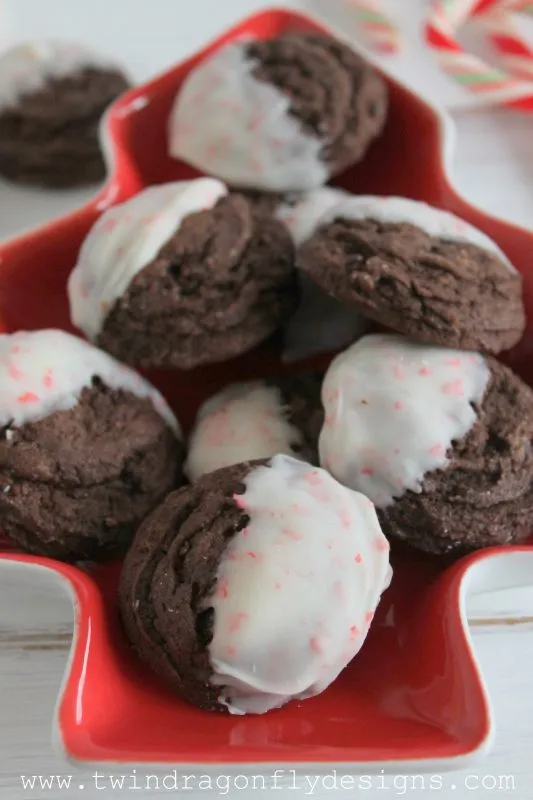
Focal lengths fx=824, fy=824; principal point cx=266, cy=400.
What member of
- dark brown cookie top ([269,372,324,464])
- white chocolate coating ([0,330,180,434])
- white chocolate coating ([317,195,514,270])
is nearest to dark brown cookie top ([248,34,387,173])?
white chocolate coating ([317,195,514,270])

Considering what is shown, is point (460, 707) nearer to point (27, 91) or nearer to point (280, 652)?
point (280, 652)

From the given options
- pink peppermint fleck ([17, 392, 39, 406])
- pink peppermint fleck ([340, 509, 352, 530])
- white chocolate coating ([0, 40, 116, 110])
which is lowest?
pink peppermint fleck ([340, 509, 352, 530])

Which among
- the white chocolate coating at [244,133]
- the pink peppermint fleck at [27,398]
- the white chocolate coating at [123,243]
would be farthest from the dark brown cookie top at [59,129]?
the pink peppermint fleck at [27,398]

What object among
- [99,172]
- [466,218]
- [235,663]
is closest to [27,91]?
[99,172]

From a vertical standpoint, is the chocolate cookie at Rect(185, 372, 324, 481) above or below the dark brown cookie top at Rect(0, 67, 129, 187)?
below

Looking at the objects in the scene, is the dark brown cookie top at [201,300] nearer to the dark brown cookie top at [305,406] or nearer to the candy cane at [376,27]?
the dark brown cookie top at [305,406]

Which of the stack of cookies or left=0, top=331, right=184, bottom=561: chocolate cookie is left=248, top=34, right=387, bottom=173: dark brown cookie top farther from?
left=0, top=331, right=184, bottom=561: chocolate cookie

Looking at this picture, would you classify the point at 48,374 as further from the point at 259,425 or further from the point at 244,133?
the point at 244,133
